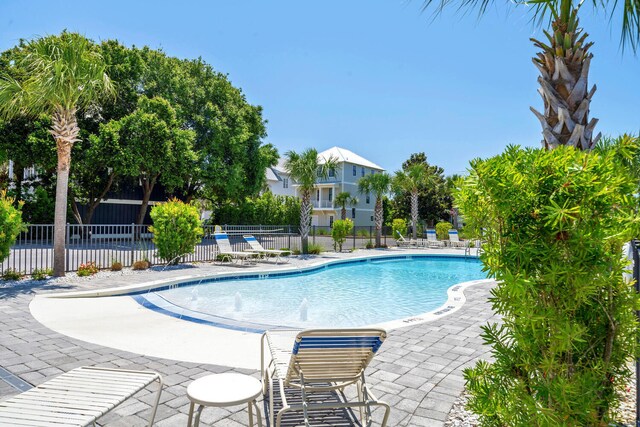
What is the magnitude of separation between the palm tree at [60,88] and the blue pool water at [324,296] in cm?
400

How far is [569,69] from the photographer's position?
362cm

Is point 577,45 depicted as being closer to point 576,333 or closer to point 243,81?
point 576,333

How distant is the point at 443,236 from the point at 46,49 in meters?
24.9

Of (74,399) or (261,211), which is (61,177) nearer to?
(74,399)

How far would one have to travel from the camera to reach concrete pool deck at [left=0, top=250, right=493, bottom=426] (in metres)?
3.32

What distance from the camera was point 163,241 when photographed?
12.8m

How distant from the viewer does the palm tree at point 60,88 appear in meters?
9.30

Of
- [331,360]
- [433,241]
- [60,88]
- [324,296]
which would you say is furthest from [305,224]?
[331,360]

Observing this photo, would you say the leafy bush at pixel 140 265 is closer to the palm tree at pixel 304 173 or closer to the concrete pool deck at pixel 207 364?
the concrete pool deck at pixel 207 364

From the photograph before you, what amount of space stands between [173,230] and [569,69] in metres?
11.9

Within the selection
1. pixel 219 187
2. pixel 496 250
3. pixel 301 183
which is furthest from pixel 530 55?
pixel 219 187

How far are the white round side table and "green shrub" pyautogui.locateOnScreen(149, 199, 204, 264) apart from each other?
429 inches

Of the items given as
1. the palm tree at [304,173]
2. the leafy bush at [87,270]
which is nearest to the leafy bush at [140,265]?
the leafy bush at [87,270]

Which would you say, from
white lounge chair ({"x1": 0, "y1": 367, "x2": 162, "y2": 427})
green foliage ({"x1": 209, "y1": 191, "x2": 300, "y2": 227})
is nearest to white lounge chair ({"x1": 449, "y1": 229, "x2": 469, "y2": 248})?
green foliage ({"x1": 209, "y1": 191, "x2": 300, "y2": 227})
